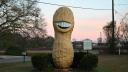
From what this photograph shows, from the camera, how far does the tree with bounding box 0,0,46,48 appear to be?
33531mm

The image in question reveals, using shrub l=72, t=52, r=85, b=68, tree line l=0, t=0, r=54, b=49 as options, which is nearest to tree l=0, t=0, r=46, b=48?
tree line l=0, t=0, r=54, b=49

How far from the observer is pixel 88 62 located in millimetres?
23438

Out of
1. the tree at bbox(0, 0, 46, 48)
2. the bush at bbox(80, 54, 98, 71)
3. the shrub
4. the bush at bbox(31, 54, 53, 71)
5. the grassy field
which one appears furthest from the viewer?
the tree at bbox(0, 0, 46, 48)

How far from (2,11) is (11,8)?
0.90 meters

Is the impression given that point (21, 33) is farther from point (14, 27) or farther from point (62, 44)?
point (62, 44)

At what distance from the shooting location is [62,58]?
2358 centimetres

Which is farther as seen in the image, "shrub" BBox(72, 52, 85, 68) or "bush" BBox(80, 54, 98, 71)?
"shrub" BBox(72, 52, 85, 68)

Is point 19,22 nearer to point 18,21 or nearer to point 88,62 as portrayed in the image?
point 18,21

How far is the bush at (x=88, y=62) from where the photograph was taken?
2334cm

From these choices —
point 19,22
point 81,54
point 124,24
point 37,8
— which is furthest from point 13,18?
point 124,24

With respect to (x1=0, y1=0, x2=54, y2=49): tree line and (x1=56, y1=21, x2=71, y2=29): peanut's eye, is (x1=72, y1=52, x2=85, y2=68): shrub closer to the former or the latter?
(x1=56, y1=21, x2=71, y2=29): peanut's eye

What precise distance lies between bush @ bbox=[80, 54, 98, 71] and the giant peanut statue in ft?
2.73

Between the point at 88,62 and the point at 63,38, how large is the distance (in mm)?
2306

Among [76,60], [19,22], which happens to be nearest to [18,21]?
[19,22]
